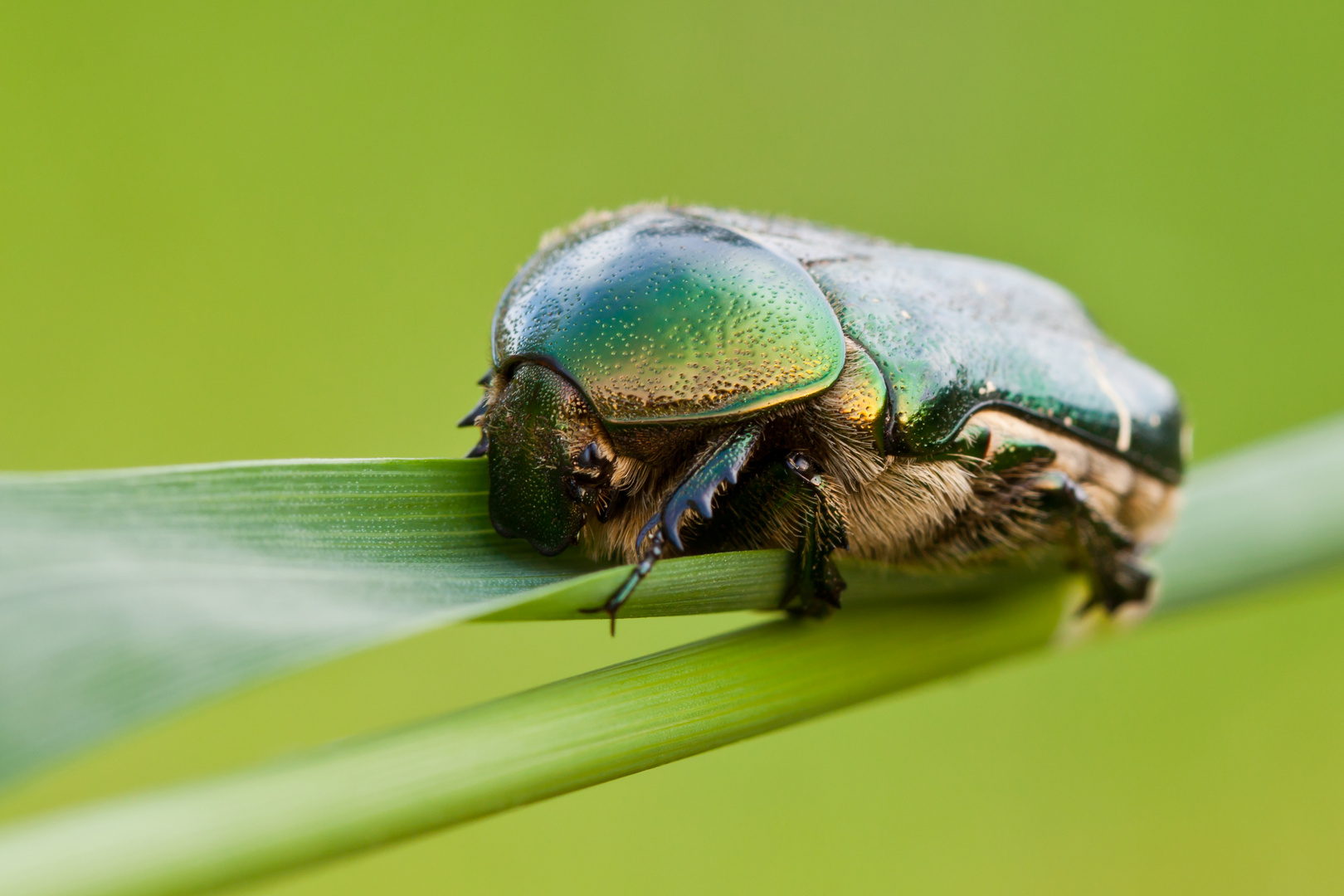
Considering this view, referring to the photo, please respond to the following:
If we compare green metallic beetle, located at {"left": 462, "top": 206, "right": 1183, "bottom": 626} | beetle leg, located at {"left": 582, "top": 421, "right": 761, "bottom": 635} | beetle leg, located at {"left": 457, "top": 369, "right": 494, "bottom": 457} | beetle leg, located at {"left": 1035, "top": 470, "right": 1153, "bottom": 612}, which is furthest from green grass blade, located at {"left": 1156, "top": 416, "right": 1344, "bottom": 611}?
beetle leg, located at {"left": 457, "top": 369, "right": 494, "bottom": 457}

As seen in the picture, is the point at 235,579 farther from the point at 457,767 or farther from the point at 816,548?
the point at 816,548

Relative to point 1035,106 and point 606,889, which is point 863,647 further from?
point 1035,106

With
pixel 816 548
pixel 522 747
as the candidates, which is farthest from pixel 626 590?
pixel 816 548

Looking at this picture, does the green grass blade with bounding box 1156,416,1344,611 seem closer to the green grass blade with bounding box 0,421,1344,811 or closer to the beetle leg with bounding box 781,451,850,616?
the green grass blade with bounding box 0,421,1344,811

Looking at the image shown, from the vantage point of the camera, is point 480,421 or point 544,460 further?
point 480,421

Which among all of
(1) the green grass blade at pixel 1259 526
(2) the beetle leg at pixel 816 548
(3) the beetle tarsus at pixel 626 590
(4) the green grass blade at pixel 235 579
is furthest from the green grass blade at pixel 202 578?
(1) the green grass blade at pixel 1259 526

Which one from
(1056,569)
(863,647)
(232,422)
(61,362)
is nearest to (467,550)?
(863,647)

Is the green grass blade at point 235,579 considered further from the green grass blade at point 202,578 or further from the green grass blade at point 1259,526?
the green grass blade at point 1259,526
